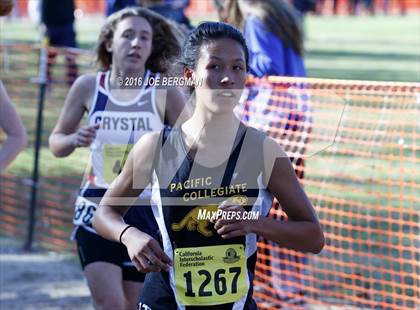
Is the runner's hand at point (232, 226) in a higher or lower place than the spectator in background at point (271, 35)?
higher

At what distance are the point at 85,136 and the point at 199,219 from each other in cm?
148

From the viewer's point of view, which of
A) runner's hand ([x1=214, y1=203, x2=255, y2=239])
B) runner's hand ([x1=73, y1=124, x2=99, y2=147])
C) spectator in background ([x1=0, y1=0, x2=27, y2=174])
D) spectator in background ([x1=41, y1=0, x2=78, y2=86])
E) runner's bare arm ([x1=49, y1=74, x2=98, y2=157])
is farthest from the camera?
spectator in background ([x1=41, y1=0, x2=78, y2=86])

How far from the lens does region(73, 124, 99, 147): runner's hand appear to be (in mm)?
4785

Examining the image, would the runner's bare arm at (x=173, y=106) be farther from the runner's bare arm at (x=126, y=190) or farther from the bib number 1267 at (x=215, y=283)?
the bib number 1267 at (x=215, y=283)

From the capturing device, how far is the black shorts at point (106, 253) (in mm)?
4875

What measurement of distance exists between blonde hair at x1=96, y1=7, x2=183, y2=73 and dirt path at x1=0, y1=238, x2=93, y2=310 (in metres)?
1.66

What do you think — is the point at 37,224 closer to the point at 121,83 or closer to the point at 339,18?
the point at 121,83

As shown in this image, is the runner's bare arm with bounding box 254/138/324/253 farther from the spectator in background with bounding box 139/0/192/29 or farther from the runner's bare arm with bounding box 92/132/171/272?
the spectator in background with bounding box 139/0/192/29

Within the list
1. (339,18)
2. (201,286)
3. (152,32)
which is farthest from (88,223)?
(339,18)

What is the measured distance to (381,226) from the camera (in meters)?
8.03

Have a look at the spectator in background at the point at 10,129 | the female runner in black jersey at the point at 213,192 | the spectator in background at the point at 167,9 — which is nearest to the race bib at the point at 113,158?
the spectator in background at the point at 10,129

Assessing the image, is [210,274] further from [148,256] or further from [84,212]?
[84,212]

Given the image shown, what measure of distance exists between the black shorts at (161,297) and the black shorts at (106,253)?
1244mm

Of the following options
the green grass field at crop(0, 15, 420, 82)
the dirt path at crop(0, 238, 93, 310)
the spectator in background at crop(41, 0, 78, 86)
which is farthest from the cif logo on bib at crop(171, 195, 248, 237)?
the green grass field at crop(0, 15, 420, 82)
